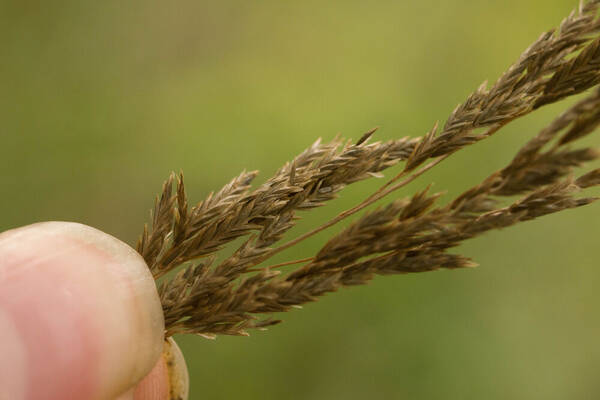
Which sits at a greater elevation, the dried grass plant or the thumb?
the dried grass plant

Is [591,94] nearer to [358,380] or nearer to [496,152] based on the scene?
[358,380]

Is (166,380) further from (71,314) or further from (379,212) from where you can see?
(379,212)

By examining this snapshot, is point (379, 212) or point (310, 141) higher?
point (310, 141)

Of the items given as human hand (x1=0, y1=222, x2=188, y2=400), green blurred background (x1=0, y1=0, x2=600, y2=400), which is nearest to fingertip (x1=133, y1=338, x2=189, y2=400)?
human hand (x1=0, y1=222, x2=188, y2=400)

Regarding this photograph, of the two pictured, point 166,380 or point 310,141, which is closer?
point 166,380

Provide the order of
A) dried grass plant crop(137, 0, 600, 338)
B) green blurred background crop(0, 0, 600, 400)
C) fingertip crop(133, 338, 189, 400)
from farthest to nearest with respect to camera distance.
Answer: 1. green blurred background crop(0, 0, 600, 400)
2. fingertip crop(133, 338, 189, 400)
3. dried grass plant crop(137, 0, 600, 338)

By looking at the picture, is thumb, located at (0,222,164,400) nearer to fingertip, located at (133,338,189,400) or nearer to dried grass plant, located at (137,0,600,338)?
dried grass plant, located at (137,0,600,338)

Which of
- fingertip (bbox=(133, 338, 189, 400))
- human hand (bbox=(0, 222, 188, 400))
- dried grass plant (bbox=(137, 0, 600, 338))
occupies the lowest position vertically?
fingertip (bbox=(133, 338, 189, 400))

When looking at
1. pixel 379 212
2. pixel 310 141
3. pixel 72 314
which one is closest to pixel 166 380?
pixel 72 314
